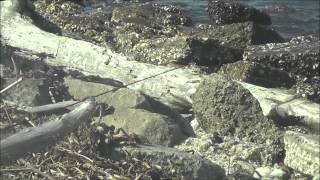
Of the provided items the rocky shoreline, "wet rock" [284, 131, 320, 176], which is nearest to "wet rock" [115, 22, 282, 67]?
the rocky shoreline

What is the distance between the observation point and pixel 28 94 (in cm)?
604

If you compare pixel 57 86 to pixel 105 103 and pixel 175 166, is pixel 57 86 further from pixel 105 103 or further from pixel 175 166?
pixel 175 166

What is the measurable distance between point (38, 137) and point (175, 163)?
109cm

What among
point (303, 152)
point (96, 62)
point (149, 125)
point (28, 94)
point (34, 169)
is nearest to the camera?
point (34, 169)

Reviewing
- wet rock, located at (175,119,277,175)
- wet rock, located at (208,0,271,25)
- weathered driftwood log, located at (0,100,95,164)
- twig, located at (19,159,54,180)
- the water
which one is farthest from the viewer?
the water

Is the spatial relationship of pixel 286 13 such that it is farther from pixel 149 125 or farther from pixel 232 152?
pixel 149 125

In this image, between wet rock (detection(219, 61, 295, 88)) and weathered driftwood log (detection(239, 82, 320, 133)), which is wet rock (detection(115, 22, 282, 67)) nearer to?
wet rock (detection(219, 61, 295, 88))

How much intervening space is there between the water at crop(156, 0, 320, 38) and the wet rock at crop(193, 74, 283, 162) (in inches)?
219

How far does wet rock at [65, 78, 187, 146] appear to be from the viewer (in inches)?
224

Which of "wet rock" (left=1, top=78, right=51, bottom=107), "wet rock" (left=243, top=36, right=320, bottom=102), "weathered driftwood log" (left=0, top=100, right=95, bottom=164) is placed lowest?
"wet rock" (left=243, top=36, right=320, bottom=102)

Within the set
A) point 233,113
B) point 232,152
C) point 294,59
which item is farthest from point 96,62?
point 294,59

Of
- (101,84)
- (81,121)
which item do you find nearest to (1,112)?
(81,121)

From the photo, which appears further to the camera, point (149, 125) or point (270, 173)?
point (149, 125)

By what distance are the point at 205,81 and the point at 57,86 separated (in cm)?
156
